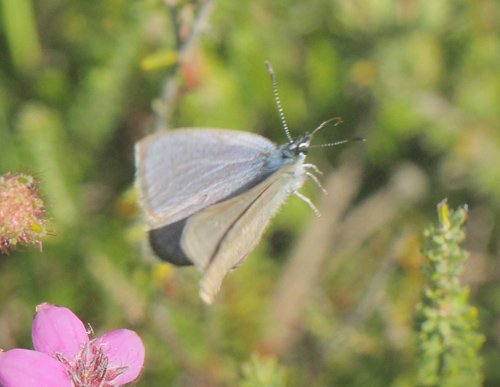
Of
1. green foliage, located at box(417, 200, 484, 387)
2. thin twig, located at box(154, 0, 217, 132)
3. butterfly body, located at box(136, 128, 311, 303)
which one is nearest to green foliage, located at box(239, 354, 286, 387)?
butterfly body, located at box(136, 128, 311, 303)

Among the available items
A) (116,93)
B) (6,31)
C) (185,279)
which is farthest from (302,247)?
(6,31)

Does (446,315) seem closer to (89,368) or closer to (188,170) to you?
(188,170)

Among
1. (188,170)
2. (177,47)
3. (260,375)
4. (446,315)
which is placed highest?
(177,47)

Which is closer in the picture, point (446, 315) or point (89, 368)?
point (89, 368)

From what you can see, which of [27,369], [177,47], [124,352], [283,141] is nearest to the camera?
[27,369]

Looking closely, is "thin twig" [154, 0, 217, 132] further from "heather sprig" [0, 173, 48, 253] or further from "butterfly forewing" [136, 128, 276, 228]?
"heather sprig" [0, 173, 48, 253]

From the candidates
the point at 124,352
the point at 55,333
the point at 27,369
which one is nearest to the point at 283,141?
the point at 124,352

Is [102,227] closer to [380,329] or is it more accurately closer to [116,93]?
[116,93]

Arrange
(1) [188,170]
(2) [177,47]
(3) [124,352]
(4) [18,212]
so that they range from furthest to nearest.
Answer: (2) [177,47], (1) [188,170], (4) [18,212], (3) [124,352]
